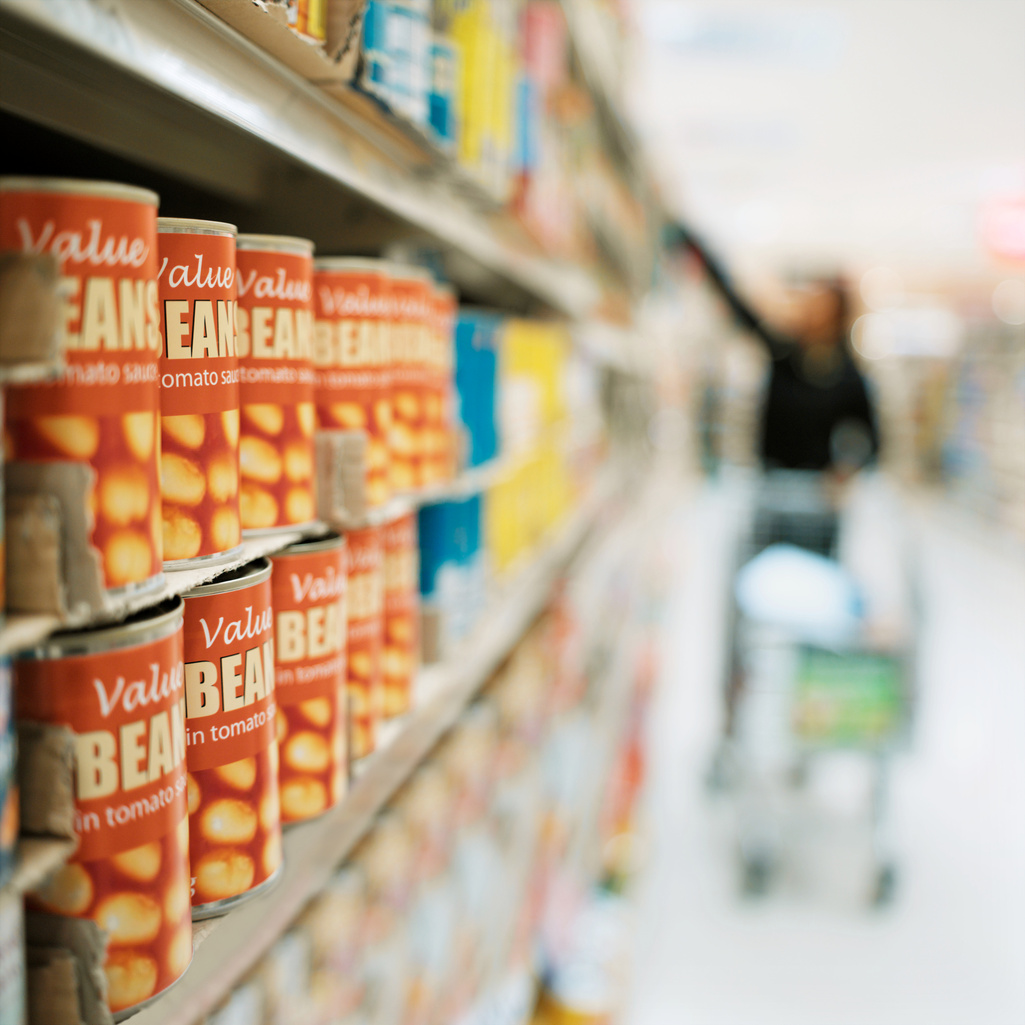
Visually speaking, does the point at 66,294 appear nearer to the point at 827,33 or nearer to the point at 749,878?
the point at 749,878

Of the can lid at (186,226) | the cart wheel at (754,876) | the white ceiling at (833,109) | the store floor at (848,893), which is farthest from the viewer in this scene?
the white ceiling at (833,109)

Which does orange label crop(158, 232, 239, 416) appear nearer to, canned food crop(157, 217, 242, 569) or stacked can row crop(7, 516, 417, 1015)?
canned food crop(157, 217, 242, 569)

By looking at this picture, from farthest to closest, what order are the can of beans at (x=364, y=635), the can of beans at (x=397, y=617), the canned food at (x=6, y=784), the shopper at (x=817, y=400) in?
the shopper at (x=817, y=400) → the can of beans at (x=397, y=617) → the can of beans at (x=364, y=635) → the canned food at (x=6, y=784)

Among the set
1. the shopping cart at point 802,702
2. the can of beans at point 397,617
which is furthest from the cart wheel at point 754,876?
the can of beans at point 397,617

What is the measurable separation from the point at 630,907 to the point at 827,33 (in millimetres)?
4650

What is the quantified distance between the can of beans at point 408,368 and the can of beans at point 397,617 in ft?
0.18

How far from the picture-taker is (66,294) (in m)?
0.45

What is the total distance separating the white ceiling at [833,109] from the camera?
479 centimetres

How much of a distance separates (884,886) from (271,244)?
9.76 feet

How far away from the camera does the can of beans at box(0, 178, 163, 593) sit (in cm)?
46

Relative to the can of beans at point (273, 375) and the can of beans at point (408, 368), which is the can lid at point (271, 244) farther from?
the can of beans at point (408, 368)

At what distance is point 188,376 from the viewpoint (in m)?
0.59

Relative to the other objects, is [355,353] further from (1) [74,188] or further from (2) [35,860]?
(2) [35,860]

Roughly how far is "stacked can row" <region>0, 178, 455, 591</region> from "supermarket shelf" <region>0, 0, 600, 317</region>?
0.25 ft
